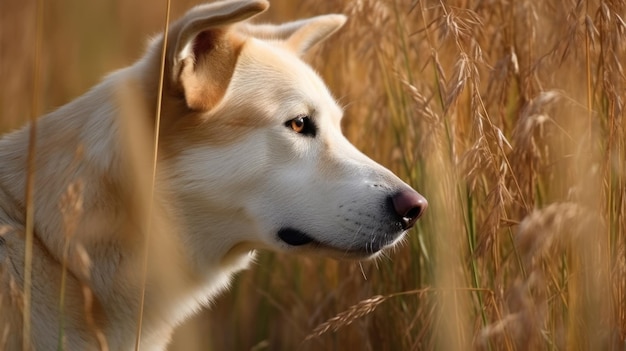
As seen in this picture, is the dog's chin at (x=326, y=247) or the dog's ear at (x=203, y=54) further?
the dog's chin at (x=326, y=247)

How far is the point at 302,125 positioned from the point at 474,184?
2.01ft

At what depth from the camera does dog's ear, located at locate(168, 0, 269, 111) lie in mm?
2283

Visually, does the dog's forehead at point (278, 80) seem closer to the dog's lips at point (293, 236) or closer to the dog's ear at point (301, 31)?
the dog's ear at point (301, 31)

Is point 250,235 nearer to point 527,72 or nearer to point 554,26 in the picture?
point 527,72

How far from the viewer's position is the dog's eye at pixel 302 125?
2623mm

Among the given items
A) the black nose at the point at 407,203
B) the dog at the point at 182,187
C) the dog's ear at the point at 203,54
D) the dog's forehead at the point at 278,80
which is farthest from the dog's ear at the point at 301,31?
the black nose at the point at 407,203

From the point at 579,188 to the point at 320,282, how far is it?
153cm

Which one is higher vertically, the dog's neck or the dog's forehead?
the dog's forehead

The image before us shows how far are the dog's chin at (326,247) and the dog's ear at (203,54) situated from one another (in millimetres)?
449

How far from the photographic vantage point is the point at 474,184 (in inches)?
90.3

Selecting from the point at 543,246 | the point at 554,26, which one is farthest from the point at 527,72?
the point at 543,246

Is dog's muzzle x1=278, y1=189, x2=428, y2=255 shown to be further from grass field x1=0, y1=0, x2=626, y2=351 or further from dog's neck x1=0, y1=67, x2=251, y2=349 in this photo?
dog's neck x1=0, y1=67, x2=251, y2=349

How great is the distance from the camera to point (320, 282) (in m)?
3.49

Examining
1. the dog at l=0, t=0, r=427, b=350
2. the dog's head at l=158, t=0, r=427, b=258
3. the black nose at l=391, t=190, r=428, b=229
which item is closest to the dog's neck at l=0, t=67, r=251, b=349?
the dog at l=0, t=0, r=427, b=350
